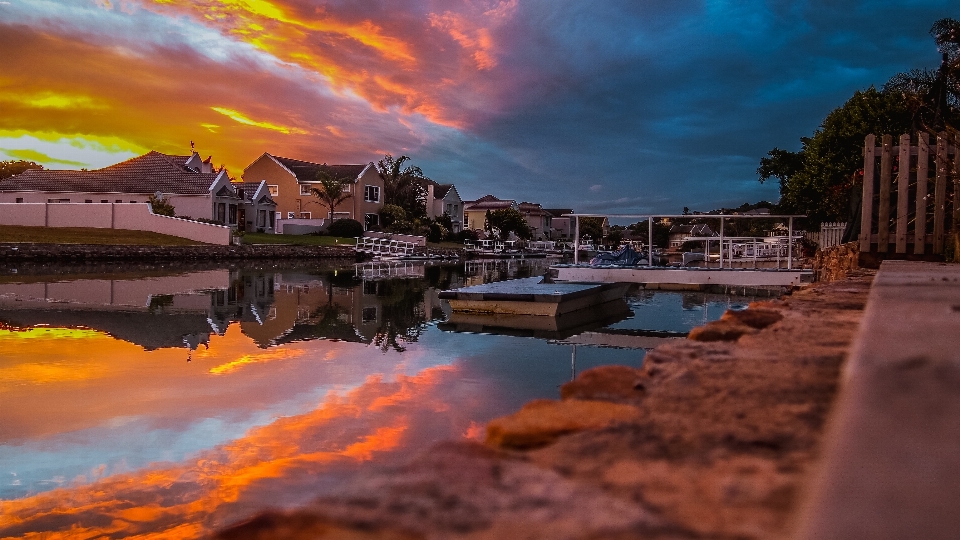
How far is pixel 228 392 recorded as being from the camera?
8180mm

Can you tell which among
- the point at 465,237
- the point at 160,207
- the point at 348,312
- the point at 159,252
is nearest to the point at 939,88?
the point at 348,312

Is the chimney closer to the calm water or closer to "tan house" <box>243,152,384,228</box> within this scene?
"tan house" <box>243,152,384,228</box>

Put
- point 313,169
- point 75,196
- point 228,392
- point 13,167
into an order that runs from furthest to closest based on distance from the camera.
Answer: point 13,167 < point 313,169 < point 75,196 < point 228,392

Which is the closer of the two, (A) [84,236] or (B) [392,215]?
(A) [84,236]

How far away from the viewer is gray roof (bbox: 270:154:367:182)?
202ft

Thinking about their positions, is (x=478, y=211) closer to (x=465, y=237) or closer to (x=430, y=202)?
(x=430, y=202)

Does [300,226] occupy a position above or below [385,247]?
above

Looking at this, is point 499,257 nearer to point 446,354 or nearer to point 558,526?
point 446,354

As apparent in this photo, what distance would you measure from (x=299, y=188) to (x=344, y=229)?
8262 millimetres

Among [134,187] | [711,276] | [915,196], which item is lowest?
[711,276]

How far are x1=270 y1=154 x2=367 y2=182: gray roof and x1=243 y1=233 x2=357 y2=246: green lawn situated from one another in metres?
8.82

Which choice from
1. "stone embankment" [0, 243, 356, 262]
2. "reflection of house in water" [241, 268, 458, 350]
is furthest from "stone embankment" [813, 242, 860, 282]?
"stone embankment" [0, 243, 356, 262]

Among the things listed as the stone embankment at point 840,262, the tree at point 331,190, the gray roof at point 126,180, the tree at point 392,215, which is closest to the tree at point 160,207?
the gray roof at point 126,180

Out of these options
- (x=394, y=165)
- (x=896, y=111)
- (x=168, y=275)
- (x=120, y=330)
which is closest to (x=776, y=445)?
(x=120, y=330)
